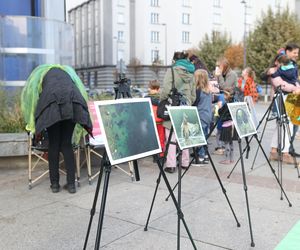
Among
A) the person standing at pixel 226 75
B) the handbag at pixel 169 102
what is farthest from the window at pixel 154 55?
the handbag at pixel 169 102

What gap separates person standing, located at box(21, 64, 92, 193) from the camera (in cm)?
518

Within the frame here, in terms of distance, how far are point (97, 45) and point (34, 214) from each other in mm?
66681

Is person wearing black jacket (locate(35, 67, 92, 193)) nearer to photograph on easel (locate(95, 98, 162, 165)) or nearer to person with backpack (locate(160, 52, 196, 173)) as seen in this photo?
person with backpack (locate(160, 52, 196, 173))

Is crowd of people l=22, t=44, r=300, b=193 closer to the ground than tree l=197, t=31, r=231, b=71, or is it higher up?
closer to the ground

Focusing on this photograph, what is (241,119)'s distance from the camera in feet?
15.4

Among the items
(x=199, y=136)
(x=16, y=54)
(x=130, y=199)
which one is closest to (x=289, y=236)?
(x=199, y=136)

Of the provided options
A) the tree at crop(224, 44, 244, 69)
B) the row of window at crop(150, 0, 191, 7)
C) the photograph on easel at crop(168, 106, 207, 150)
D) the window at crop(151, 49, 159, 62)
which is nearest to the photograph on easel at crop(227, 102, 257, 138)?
the photograph on easel at crop(168, 106, 207, 150)

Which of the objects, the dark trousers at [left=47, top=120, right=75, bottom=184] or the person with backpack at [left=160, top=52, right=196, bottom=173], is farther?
the person with backpack at [left=160, top=52, right=196, bottom=173]

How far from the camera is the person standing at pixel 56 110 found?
518 centimetres

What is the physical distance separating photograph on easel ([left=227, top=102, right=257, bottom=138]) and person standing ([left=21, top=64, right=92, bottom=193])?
1.81 metres

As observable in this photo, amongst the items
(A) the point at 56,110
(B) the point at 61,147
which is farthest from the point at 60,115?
(B) the point at 61,147

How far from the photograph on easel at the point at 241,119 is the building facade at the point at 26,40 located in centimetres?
697

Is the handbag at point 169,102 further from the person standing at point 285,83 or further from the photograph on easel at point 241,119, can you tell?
the person standing at point 285,83

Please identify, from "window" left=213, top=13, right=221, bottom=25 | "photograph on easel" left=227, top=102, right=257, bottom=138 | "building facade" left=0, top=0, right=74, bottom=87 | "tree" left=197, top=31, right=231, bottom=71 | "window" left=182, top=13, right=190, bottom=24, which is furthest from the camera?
"window" left=213, top=13, right=221, bottom=25
